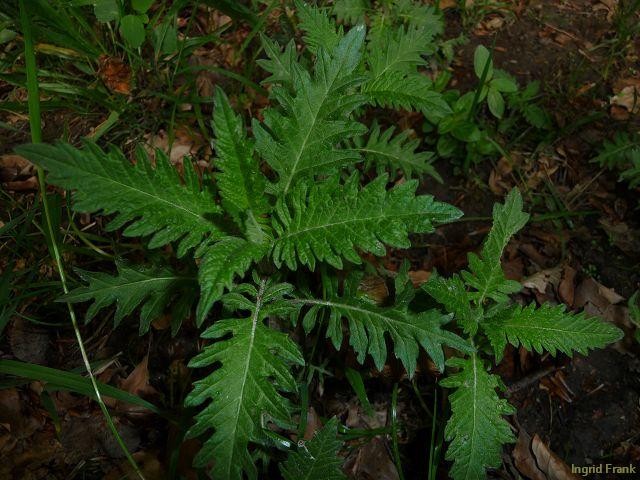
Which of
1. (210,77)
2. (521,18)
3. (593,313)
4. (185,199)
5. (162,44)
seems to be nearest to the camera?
(185,199)

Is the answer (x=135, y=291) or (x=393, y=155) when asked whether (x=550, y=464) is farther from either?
(x=135, y=291)

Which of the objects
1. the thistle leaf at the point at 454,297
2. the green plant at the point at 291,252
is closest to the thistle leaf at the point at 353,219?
the green plant at the point at 291,252

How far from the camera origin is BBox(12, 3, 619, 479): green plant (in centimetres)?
141

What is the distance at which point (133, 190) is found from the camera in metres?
1.47

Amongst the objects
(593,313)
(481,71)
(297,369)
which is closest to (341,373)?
(297,369)

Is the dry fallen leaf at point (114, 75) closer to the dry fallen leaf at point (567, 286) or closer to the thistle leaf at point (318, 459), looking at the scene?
the thistle leaf at point (318, 459)

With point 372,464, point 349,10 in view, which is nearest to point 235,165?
point 372,464

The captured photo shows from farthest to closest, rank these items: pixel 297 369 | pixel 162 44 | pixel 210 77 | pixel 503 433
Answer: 1. pixel 210 77
2. pixel 162 44
3. pixel 297 369
4. pixel 503 433

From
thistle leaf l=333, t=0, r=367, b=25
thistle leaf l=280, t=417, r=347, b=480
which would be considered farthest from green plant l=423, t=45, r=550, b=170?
thistle leaf l=280, t=417, r=347, b=480

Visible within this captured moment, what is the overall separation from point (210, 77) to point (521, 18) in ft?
8.12

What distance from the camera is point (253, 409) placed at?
4.66 ft

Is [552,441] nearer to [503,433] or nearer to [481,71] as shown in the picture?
[503,433]

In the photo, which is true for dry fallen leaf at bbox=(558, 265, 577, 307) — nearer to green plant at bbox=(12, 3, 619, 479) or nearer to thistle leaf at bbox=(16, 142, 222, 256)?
green plant at bbox=(12, 3, 619, 479)

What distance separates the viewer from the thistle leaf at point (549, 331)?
1.82 m
